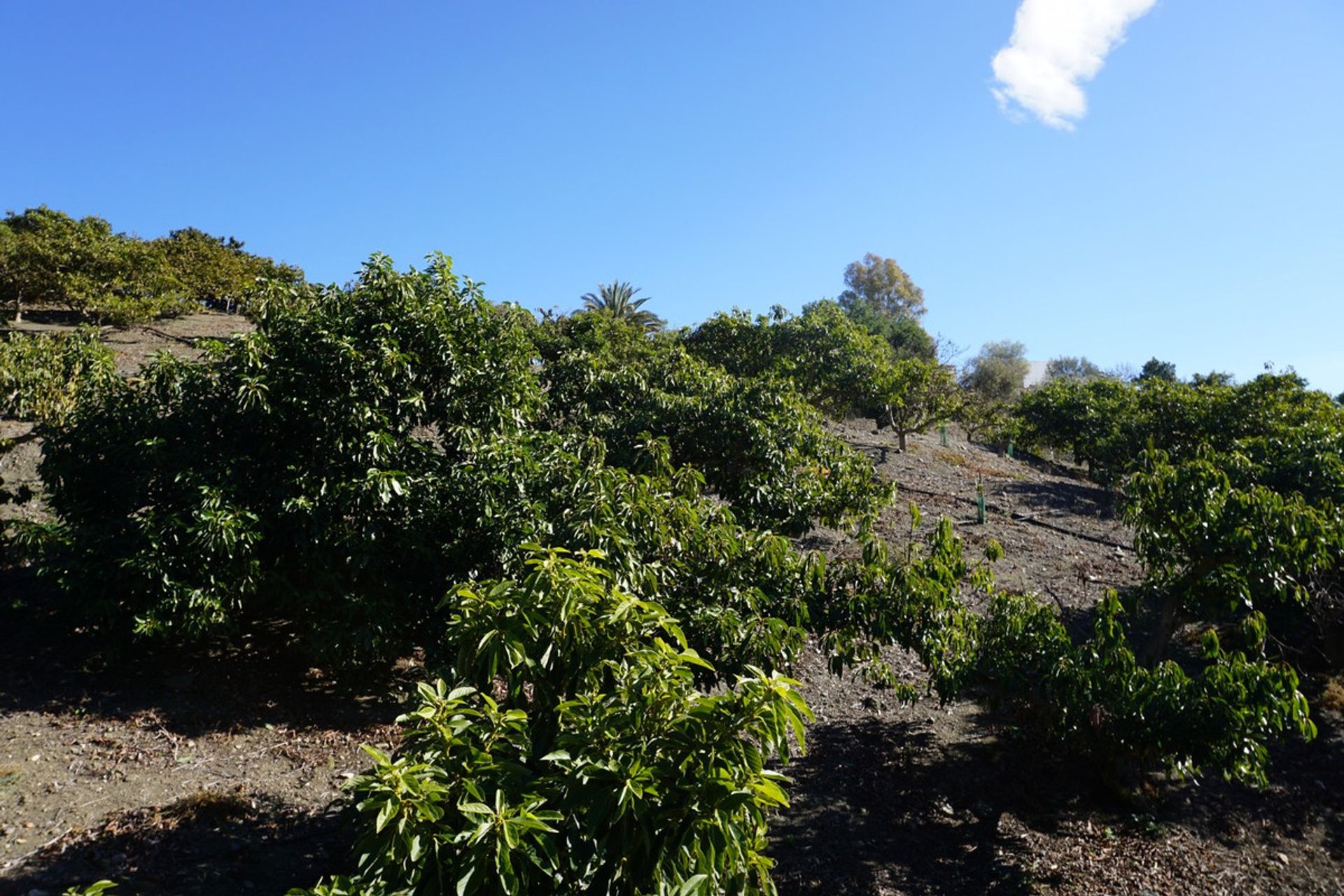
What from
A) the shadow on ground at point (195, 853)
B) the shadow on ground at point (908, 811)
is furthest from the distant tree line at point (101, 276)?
the shadow on ground at point (908, 811)

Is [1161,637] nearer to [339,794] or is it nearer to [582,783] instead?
[582,783]

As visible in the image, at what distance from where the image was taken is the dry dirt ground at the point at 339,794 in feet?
21.4

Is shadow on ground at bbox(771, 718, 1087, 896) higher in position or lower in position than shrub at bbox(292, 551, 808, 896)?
lower

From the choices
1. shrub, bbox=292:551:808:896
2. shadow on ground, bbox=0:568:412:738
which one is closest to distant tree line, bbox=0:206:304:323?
shadow on ground, bbox=0:568:412:738

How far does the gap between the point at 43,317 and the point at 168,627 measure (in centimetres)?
2807

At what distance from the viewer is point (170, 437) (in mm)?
8516

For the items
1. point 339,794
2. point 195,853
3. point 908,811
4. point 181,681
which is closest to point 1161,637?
point 908,811

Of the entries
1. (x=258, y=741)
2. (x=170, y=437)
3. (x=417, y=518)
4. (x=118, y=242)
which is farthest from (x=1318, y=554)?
(x=118, y=242)

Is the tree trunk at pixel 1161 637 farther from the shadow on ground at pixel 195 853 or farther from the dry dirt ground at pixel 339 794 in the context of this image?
the shadow on ground at pixel 195 853

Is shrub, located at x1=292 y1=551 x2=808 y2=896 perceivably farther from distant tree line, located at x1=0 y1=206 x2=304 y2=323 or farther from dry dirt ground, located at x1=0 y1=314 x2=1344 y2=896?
distant tree line, located at x1=0 y1=206 x2=304 y2=323

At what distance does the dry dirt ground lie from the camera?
257 inches

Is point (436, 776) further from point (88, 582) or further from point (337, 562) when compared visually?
point (88, 582)

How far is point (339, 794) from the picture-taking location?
756 centimetres

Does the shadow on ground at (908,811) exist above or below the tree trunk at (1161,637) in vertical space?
below
